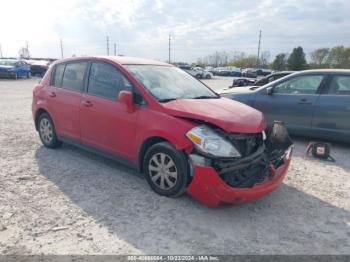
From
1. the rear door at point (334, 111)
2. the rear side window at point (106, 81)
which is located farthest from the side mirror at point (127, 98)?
the rear door at point (334, 111)

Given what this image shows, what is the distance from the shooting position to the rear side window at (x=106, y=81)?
418cm

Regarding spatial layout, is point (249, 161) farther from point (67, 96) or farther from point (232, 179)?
point (67, 96)

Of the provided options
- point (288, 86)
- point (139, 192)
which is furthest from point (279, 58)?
point (139, 192)

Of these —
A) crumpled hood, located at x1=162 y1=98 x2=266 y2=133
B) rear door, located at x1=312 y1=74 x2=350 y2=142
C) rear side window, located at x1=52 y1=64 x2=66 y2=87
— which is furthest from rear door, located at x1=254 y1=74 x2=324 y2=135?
rear side window, located at x1=52 y1=64 x2=66 y2=87

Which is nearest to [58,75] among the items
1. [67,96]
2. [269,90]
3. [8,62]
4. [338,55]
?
[67,96]

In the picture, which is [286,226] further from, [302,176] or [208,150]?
[302,176]

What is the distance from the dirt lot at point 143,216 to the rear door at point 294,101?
1.68 meters

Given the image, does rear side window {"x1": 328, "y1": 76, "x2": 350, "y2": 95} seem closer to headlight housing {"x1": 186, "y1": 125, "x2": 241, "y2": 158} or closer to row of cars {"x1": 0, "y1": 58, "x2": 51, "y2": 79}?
headlight housing {"x1": 186, "y1": 125, "x2": 241, "y2": 158}

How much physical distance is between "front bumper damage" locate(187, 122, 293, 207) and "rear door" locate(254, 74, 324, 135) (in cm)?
293

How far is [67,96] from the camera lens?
494 centimetres

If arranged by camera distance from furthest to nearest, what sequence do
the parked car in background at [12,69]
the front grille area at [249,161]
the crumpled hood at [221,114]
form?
the parked car in background at [12,69], the crumpled hood at [221,114], the front grille area at [249,161]

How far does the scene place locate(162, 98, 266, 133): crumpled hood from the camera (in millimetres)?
3396

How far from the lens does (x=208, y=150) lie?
3.24 m

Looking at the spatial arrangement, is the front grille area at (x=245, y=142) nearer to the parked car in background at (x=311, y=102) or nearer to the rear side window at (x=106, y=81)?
the rear side window at (x=106, y=81)
